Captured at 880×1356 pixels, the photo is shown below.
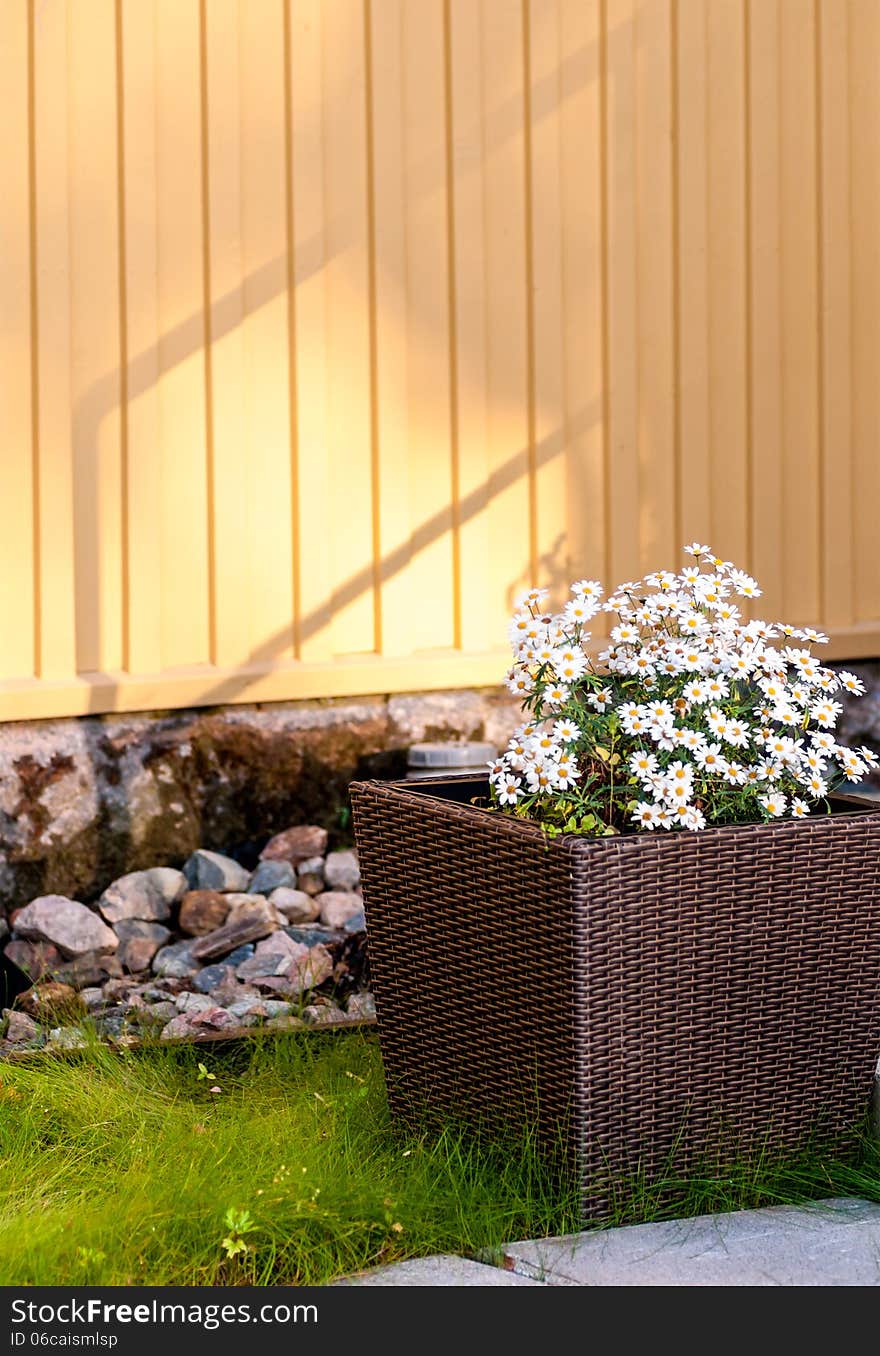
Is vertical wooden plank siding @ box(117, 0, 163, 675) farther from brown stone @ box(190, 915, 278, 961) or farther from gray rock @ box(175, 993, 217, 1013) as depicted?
gray rock @ box(175, 993, 217, 1013)

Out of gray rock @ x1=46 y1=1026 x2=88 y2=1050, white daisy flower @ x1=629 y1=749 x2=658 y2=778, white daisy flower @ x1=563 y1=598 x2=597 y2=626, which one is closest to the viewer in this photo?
white daisy flower @ x1=629 y1=749 x2=658 y2=778

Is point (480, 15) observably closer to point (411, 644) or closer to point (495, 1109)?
point (411, 644)

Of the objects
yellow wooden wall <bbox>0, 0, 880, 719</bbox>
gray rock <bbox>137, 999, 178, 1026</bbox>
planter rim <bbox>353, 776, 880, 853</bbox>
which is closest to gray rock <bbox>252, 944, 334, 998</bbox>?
gray rock <bbox>137, 999, 178, 1026</bbox>

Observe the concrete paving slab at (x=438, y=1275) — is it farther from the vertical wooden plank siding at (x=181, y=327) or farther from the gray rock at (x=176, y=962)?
the vertical wooden plank siding at (x=181, y=327)

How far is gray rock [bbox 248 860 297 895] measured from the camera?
13.2 ft

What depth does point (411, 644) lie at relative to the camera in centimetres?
434

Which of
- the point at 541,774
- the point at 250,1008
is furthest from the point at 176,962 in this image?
the point at 541,774

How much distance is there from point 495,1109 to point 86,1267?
24.4 inches

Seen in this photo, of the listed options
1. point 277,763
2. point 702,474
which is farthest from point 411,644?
point 702,474

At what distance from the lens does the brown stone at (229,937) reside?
3.69m

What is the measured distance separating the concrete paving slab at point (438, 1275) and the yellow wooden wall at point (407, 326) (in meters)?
2.09

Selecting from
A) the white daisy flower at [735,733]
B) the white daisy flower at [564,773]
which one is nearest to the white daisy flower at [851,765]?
the white daisy flower at [735,733]

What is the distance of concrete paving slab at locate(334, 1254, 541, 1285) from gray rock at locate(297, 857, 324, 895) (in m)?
2.01

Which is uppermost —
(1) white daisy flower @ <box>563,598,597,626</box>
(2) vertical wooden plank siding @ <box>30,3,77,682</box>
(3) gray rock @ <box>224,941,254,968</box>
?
(2) vertical wooden plank siding @ <box>30,3,77,682</box>
